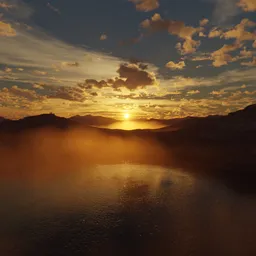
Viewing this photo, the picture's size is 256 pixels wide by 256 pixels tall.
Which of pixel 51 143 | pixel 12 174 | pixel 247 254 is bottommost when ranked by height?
pixel 247 254

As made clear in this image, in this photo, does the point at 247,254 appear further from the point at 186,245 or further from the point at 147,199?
the point at 147,199

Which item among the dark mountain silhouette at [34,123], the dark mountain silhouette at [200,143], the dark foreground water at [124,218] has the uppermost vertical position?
the dark mountain silhouette at [34,123]

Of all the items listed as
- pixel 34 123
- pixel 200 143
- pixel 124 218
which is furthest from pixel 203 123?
pixel 124 218

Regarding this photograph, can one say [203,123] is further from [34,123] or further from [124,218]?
[124,218]

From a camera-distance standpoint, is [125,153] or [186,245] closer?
[186,245]

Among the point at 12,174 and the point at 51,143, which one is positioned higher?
the point at 51,143

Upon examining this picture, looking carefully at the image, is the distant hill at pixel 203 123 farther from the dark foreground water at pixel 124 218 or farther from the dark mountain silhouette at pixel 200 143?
the dark foreground water at pixel 124 218

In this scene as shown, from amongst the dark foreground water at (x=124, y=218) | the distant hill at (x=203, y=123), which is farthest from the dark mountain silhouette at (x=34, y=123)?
the dark foreground water at (x=124, y=218)

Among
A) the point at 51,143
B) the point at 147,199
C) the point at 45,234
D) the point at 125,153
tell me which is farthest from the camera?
the point at 51,143

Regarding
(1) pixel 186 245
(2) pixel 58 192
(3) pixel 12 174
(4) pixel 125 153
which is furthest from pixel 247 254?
(4) pixel 125 153
